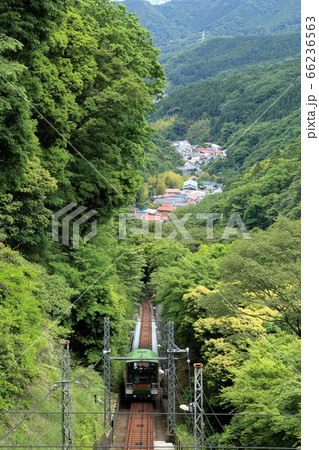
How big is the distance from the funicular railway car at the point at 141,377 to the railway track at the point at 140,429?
580mm

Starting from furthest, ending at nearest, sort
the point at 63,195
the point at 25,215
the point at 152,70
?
the point at 152,70
the point at 63,195
the point at 25,215

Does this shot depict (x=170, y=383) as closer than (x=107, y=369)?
No

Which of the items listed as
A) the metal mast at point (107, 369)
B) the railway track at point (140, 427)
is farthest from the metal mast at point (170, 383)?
the metal mast at point (107, 369)

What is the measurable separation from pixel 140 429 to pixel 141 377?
10.1 feet

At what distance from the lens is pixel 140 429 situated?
68.3 ft

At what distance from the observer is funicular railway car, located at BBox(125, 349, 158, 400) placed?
23.4m

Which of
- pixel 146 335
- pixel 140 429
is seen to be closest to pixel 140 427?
pixel 140 429

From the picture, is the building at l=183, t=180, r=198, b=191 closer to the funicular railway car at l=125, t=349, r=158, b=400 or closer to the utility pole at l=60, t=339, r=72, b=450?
the funicular railway car at l=125, t=349, r=158, b=400

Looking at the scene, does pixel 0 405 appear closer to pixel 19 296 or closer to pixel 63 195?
pixel 19 296

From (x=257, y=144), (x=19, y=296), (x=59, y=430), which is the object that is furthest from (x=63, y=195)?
(x=257, y=144)

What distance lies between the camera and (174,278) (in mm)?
25375

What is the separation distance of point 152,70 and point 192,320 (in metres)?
11.7

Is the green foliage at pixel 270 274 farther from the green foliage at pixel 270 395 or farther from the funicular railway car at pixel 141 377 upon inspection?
the funicular railway car at pixel 141 377

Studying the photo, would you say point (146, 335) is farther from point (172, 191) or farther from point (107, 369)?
point (172, 191)
